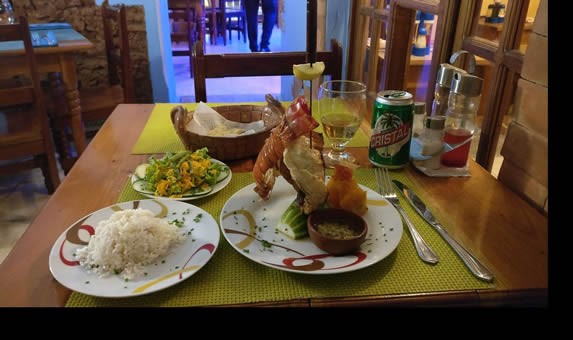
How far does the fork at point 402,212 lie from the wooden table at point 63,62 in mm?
1810

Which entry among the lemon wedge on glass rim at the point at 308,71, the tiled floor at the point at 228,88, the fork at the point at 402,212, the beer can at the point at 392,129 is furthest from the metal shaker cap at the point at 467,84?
the tiled floor at the point at 228,88

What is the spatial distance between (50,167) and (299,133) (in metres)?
1.81

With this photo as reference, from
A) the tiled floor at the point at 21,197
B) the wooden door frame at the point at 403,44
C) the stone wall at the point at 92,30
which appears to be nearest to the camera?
the wooden door frame at the point at 403,44

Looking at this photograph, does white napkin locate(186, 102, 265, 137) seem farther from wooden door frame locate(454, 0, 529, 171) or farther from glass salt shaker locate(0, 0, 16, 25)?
glass salt shaker locate(0, 0, 16, 25)

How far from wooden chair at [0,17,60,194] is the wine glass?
4.75 feet

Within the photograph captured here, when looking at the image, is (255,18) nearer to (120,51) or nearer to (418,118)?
(120,51)

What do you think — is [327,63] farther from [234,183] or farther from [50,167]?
[50,167]

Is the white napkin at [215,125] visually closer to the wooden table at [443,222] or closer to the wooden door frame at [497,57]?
the wooden table at [443,222]

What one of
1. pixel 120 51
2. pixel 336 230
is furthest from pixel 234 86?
pixel 336 230

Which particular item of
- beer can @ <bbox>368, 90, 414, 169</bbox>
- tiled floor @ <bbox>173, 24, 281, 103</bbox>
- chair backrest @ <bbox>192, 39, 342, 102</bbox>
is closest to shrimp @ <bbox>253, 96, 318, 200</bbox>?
beer can @ <bbox>368, 90, 414, 169</bbox>

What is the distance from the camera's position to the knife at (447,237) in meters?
0.62

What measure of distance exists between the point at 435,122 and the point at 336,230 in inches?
15.5

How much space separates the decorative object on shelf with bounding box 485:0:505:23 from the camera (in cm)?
106

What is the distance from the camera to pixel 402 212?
0.79 m
